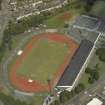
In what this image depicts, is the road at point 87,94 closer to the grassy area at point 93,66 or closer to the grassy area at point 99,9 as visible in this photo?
the grassy area at point 93,66

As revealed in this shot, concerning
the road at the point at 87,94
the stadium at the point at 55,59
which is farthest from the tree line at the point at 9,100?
the road at the point at 87,94

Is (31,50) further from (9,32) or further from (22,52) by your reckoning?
(9,32)

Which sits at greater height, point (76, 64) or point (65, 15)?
point (65, 15)

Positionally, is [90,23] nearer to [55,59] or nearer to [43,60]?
[55,59]

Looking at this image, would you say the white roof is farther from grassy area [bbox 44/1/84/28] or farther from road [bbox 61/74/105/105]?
grassy area [bbox 44/1/84/28]

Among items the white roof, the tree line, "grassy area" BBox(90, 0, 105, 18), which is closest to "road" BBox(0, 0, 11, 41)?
"grassy area" BBox(90, 0, 105, 18)

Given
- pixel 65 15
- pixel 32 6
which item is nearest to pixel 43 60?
pixel 65 15
